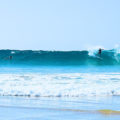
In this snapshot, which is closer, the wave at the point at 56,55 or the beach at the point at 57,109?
the beach at the point at 57,109

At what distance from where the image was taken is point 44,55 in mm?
40469

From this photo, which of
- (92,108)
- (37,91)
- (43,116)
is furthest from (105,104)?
(37,91)

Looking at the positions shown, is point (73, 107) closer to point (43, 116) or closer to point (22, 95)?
point (43, 116)

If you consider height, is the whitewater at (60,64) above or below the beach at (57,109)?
above

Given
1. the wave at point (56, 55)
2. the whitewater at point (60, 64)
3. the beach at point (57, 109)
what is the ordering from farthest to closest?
1. the wave at point (56, 55)
2. the whitewater at point (60, 64)
3. the beach at point (57, 109)

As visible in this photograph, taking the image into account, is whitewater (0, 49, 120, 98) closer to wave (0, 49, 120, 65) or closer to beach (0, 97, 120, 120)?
wave (0, 49, 120, 65)

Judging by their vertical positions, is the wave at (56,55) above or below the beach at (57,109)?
above

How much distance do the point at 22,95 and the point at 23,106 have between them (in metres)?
2.29

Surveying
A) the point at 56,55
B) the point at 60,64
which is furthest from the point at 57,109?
the point at 56,55

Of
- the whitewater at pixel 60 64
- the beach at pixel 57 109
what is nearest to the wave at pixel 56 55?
the whitewater at pixel 60 64

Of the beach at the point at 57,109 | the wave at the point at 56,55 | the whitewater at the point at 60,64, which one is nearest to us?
the beach at the point at 57,109

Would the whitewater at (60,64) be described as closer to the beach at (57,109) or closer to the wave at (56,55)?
the wave at (56,55)

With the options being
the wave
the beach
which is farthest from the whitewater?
the beach

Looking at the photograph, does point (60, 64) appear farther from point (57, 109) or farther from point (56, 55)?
point (57, 109)
